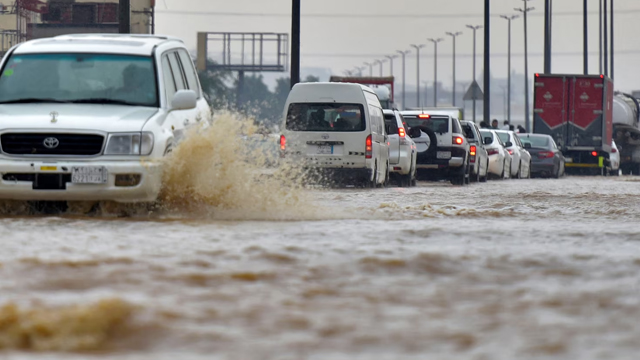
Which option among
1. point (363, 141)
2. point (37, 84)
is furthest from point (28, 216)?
point (363, 141)

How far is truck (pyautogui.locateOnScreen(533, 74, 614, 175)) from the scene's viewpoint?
39719 mm

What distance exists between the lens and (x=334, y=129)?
2181 cm

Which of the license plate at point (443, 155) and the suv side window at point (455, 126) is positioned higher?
the suv side window at point (455, 126)

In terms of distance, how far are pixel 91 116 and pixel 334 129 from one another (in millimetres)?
10544

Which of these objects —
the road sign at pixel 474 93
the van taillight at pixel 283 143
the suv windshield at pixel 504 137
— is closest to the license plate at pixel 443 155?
the van taillight at pixel 283 143

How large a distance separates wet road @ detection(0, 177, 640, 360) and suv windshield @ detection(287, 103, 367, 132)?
10863mm

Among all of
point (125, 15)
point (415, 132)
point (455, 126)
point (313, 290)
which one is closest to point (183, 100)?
point (313, 290)

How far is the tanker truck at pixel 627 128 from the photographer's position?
46875 millimetres

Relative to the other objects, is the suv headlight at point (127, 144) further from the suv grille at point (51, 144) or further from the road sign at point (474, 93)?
the road sign at point (474, 93)

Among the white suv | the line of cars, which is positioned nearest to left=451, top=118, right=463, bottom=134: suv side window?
the line of cars

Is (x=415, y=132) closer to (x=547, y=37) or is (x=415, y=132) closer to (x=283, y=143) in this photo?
(x=283, y=143)

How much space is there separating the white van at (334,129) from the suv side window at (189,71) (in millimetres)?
7860

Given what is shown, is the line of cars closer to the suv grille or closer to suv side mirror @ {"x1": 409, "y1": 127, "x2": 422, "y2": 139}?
suv side mirror @ {"x1": 409, "y1": 127, "x2": 422, "y2": 139}

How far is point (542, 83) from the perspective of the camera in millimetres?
40062
